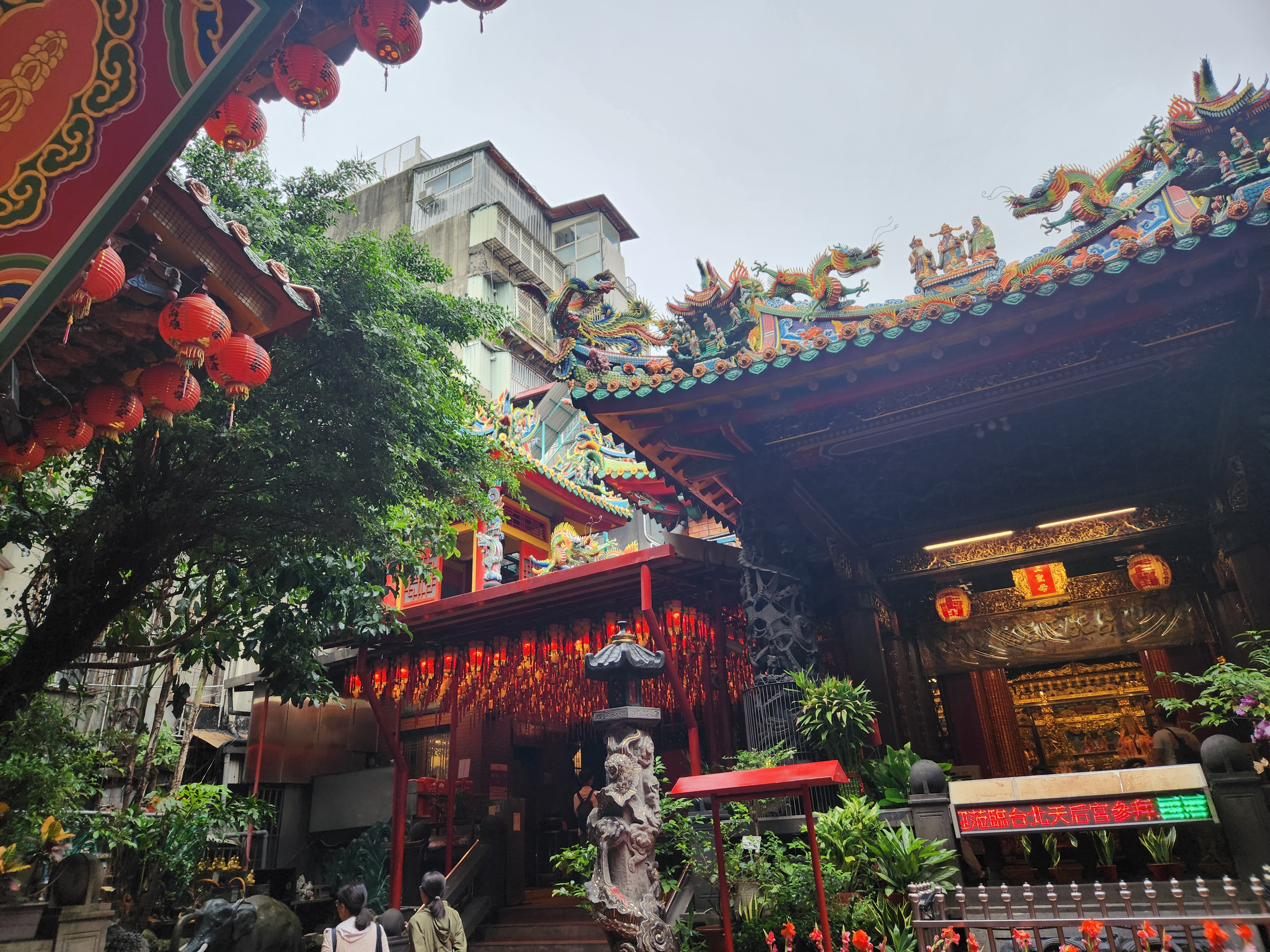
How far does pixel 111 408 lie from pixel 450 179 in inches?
989

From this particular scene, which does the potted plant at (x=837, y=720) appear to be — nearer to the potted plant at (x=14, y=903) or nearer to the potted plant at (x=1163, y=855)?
the potted plant at (x=1163, y=855)

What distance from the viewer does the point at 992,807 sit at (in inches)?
243

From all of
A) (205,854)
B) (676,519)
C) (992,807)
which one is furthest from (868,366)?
(205,854)

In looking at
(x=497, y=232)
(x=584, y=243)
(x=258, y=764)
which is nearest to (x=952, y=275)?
(x=258, y=764)

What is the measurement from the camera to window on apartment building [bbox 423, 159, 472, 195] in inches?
1064

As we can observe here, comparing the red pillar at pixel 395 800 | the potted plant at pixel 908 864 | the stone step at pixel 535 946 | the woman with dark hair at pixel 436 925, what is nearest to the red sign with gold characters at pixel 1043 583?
the potted plant at pixel 908 864

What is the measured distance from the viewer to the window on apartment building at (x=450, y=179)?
88.6 feet

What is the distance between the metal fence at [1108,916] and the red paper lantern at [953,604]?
14.6ft

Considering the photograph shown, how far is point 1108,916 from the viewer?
15.7 feet

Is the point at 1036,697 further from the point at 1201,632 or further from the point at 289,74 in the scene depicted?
the point at 289,74

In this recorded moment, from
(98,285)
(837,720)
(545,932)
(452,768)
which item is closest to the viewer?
(98,285)

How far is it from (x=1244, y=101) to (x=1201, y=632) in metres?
6.21

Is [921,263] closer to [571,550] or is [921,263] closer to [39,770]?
[571,550]

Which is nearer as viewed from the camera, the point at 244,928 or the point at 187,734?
the point at 244,928
